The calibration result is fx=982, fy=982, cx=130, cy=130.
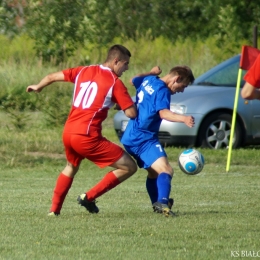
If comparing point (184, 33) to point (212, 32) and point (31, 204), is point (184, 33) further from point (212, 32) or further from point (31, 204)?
point (31, 204)

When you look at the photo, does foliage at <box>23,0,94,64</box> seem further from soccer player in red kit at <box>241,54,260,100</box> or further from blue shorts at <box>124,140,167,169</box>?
soccer player in red kit at <box>241,54,260,100</box>

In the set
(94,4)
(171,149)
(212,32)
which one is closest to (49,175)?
(171,149)

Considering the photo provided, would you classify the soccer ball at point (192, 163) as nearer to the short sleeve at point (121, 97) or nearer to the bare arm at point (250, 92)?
the short sleeve at point (121, 97)

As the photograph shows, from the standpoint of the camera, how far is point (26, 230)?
800 cm

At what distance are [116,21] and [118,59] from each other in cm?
2308

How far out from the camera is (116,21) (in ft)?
104

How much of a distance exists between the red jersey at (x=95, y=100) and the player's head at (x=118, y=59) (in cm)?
11

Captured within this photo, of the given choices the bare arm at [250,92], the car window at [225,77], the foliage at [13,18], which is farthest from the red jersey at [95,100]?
the foliage at [13,18]

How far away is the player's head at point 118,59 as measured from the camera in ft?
29.0

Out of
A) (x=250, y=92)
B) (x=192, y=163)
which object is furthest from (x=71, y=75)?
(x=250, y=92)

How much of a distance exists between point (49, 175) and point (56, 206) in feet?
13.8

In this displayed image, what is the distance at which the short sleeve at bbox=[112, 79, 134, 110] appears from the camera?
8.67 meters

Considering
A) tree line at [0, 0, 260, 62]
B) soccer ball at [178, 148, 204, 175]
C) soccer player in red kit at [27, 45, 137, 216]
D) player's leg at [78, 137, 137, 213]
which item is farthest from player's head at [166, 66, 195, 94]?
tree line at [0, 0, 260, 62]

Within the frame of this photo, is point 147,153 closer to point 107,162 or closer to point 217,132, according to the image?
point 107,162
